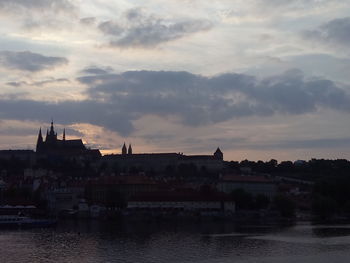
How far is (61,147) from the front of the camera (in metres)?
163

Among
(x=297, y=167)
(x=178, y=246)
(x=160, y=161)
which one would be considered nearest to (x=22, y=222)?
(x=178, y=246)

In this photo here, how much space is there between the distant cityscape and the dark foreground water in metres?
21.6

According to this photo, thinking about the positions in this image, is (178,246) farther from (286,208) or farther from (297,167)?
(297,167)

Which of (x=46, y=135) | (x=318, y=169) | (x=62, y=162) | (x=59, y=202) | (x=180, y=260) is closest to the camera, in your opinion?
(x=180, y=260)

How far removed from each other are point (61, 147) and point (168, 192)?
272 feet

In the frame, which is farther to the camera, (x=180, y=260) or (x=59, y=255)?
(x=59, y=255)

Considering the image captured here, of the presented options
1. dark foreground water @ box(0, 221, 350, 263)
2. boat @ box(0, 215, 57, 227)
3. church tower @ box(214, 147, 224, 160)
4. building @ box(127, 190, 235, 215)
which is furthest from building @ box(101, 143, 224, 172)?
dark foreground water @ box(0, 221, 350, 263)

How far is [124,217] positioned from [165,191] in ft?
43.0

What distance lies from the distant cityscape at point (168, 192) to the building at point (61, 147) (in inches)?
52.1

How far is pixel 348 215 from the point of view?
81.4 metres

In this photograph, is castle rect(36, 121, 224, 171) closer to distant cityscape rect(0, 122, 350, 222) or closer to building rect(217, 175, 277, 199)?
distant cityscape rect(0, 122, 350, 222)

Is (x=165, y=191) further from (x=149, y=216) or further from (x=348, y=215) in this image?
(x=348, y=215)

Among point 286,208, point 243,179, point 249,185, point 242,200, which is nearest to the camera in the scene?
point 286,208

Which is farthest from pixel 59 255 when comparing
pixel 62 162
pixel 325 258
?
pixel 62 162
